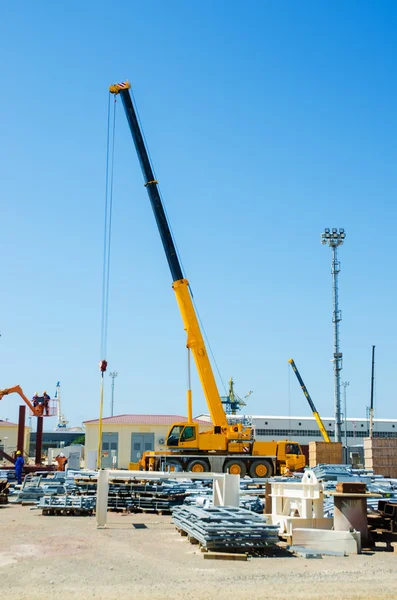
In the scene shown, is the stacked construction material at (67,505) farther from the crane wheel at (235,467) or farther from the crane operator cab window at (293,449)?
the crane operator cab window at (293,449)

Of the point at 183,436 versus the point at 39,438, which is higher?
the point at 183,436

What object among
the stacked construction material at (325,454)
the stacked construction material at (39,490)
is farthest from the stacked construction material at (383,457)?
the stacked construction material at (39,490)

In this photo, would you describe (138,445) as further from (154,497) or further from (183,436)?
(154,497)

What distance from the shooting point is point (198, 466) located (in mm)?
30172

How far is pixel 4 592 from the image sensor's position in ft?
30.3

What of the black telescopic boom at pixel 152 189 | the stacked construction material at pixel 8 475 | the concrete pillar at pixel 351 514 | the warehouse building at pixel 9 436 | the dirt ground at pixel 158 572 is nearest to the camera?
the dirt ground at pixel 158 572

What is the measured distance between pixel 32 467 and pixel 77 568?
2620cm

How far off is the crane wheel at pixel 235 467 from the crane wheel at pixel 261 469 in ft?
1.38

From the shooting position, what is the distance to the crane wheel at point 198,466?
30.0 meters

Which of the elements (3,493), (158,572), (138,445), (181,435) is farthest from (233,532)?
(138,445)

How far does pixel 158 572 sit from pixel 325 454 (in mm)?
27642

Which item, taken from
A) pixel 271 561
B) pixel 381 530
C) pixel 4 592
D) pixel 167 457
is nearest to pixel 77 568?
pixel 4 592

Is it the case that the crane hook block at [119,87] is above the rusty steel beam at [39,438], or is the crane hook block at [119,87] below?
above

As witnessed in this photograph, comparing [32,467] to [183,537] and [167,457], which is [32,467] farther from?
[183,537]
